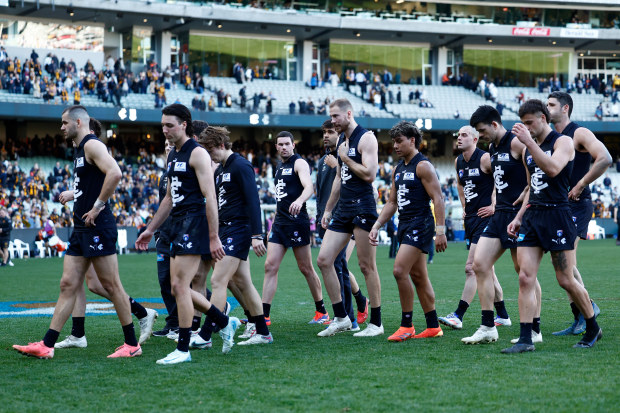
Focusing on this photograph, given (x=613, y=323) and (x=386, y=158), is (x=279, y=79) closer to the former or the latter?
(x=386, y=158)

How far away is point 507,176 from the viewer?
8336 millimetres

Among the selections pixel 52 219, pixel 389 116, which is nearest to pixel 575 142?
pixel 52 219

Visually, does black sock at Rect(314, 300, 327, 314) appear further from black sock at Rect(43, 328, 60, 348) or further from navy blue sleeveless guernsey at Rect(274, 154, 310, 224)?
black sock at Rect(43, 328, 60, 348)

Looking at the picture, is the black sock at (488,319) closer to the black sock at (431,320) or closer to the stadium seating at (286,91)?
the black sock at (431,320)

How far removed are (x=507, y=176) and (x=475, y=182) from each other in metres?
0.93

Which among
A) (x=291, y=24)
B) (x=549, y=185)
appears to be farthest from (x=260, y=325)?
(x=291, y=24)

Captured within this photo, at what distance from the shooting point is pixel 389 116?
48094 millimetres

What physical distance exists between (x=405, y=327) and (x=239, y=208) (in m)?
2.17

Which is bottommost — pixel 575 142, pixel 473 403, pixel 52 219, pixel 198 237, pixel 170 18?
pixel 52 219

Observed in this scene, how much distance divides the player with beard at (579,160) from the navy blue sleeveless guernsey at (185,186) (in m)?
3.54

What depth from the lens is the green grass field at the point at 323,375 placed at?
541 cm

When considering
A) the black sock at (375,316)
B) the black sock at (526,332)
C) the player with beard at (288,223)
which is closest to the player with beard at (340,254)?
the player with beard at (288,223)

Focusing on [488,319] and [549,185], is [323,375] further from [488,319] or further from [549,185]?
[549,185]

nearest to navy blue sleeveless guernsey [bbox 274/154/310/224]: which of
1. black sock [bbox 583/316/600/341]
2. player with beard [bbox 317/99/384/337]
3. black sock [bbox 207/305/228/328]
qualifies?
player with beard [bbox 317/99/384/337]
